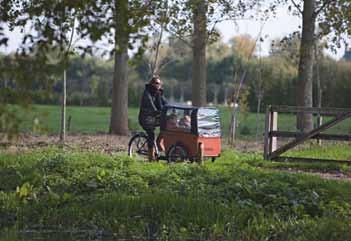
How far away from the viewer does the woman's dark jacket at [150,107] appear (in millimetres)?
14711

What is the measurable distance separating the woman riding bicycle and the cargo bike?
141mm

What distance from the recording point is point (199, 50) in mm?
25047

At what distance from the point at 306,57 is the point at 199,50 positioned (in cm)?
393

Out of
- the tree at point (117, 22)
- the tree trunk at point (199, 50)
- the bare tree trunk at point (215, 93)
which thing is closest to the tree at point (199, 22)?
the tree trunk at point (199, 50)

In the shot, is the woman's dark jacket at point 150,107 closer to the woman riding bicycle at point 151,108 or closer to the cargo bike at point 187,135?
the woman riding bicycle at point 151,108

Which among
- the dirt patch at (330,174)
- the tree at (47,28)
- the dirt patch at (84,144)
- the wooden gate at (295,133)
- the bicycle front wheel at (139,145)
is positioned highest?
the tree at (47,28)

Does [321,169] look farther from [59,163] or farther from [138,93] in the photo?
[138,93]

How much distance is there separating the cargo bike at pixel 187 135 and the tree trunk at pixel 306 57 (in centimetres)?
936

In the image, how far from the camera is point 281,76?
168 feet

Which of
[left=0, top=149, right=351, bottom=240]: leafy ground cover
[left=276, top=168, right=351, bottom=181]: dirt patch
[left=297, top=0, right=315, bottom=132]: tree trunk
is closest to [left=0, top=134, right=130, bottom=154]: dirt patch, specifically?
[left=276, top=168, right=351, bottom=181]: dirt patch

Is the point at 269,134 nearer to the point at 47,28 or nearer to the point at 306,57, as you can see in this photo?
the point at 306,57

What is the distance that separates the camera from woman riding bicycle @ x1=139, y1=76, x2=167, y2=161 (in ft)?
48.3

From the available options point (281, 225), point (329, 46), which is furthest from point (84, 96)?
point (281, 225)

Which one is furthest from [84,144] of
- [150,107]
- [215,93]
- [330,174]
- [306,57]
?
[215,93]
